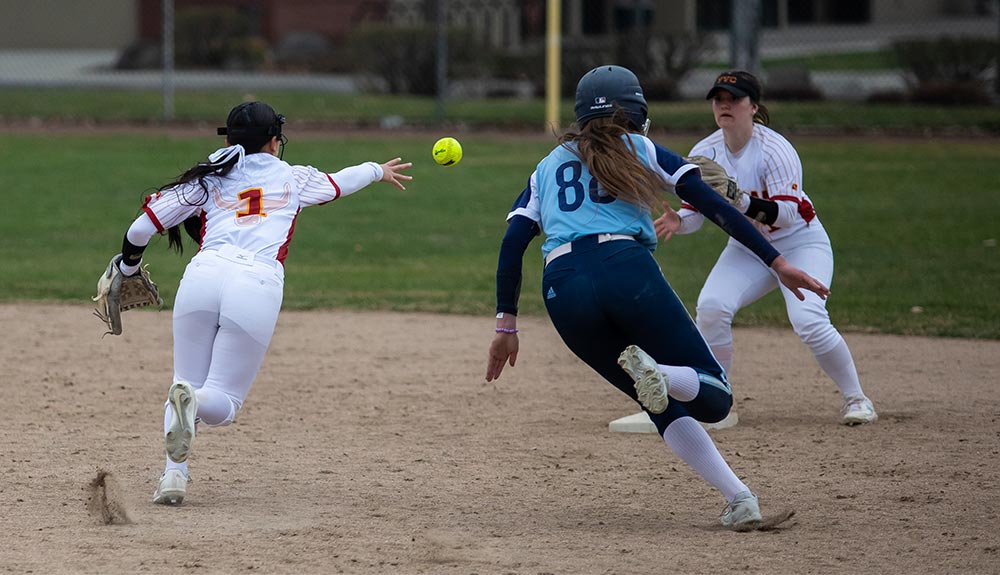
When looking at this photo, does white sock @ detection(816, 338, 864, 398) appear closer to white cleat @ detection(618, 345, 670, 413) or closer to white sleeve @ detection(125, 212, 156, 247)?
white cleat @ detection(618, 345, 670, 413)

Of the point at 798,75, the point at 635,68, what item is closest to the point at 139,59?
the point at 635,68

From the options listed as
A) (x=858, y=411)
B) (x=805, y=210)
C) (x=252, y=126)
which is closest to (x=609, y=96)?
(x=252, y=126)

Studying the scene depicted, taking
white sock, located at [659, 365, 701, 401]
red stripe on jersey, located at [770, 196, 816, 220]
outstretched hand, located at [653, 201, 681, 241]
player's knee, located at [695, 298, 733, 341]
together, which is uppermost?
outstretched hand, located at [653, 201, 681, 241]

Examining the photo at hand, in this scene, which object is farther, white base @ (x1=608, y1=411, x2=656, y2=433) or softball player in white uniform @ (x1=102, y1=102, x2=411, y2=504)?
white base @ (x1=608, y1=411, x2=656, y2=433)

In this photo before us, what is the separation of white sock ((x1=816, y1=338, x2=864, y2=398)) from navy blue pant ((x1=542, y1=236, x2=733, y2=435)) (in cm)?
212

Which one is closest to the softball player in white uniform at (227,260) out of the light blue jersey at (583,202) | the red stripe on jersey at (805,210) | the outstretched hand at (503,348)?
the outstretched hand at (503,348)

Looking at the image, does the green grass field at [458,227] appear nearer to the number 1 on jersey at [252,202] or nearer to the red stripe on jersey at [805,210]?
the red stripe on jersey at [805,210]

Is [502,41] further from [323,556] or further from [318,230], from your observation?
[323,556]

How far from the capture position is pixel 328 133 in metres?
19.8

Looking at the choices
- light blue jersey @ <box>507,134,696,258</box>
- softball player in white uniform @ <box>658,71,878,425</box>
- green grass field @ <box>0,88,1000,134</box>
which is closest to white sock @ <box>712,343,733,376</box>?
softball player in white uniform @ <box>658,71,878,425</box>

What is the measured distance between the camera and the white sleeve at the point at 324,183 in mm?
5488

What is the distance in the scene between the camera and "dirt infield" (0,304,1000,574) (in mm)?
4730

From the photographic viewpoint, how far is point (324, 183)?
18.1 feet

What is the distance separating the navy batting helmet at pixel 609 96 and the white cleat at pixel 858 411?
8.54 ft
